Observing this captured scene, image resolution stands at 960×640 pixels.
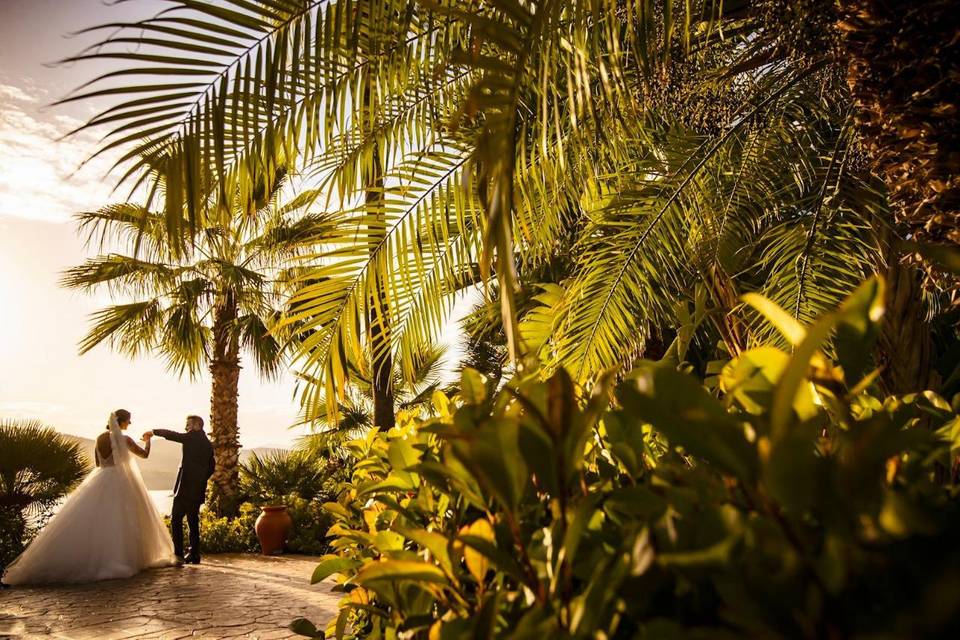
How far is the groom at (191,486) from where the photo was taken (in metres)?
8.51

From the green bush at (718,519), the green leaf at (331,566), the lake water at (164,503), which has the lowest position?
the lake water at (164,503)

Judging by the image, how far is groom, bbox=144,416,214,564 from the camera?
851 cm

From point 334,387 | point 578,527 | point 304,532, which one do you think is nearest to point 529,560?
point 578,527

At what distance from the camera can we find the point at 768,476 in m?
0.35

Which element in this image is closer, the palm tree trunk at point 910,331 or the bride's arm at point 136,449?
the palm tree trunk at point 910,331

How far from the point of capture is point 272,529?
970cm

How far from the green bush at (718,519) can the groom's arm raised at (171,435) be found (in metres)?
9.34

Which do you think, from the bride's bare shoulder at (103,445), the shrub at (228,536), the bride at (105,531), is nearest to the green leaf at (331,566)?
the bride at (105,531)

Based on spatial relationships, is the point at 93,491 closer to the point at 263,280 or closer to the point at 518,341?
the point at 263,280

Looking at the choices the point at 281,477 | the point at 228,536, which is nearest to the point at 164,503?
the point at 281,477

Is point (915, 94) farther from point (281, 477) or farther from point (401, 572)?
point (281, 477)

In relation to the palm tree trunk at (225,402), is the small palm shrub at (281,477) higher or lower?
lower

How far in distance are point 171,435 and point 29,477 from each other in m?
1.88

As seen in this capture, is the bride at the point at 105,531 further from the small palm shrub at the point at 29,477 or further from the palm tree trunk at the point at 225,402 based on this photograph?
the palm tree trunk at the point at 225,402
